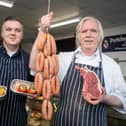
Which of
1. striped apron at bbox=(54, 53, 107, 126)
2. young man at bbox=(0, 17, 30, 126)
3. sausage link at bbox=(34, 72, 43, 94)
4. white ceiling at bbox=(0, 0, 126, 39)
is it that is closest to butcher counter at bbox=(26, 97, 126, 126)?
young man at bbox=(0, 17, 30, 126)

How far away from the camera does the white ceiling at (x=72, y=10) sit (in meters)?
6.38

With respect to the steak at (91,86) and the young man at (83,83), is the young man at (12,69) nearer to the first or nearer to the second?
the young man at (83,83)

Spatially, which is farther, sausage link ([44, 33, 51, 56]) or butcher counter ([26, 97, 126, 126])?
butcher counter ([26, 97, 126, 126])

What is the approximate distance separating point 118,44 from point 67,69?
723 centimetres

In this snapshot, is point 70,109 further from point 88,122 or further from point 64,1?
point 64,1

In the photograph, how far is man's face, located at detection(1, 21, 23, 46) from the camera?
1.98m

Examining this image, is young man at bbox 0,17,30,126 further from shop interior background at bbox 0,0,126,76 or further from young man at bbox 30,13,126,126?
shop interior background at bbox 0,0,126,76

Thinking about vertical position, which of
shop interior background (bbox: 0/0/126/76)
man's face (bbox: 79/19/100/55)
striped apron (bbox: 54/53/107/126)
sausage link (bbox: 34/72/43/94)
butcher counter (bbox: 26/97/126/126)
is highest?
shop interior background (bbox: 0/0/126/76)

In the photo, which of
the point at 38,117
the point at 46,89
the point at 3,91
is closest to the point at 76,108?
the point at 46,89

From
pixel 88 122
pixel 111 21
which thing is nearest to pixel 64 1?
pixel 111 21

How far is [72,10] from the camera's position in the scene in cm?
711

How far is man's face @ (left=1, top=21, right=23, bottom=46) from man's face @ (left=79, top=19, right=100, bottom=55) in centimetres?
48

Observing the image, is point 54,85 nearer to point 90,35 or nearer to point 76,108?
point 76,108

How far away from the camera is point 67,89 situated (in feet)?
6.11
